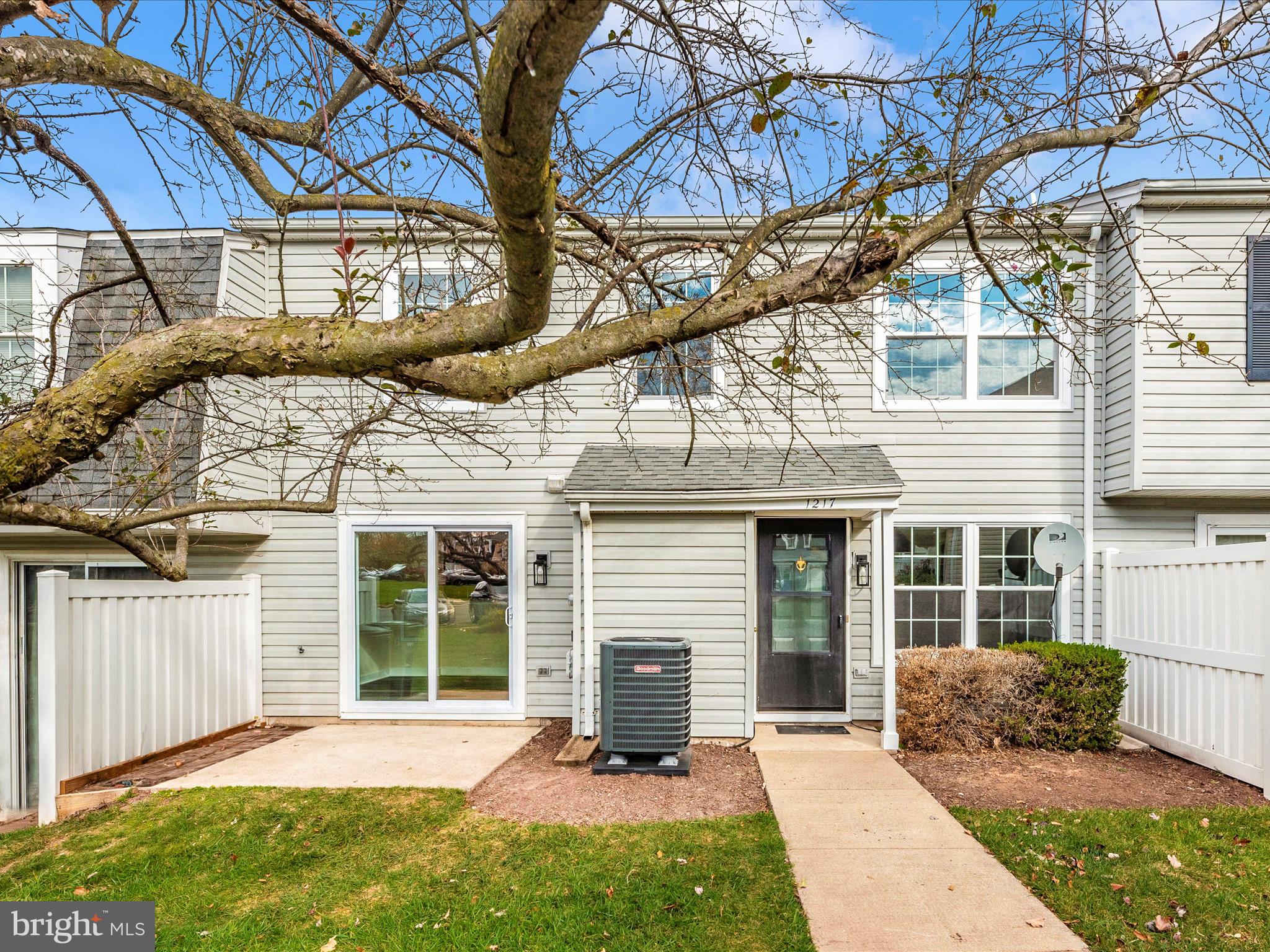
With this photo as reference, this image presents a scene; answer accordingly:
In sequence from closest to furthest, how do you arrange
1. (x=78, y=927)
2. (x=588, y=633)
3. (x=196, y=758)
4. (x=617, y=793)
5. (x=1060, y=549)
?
(x=78, y=927), (x=617, y=793), (x=196, y=758), (x=588, y=633), (x=1060, y=549)

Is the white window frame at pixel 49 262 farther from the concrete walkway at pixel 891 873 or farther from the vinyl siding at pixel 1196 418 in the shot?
the vinyl siding at pixel 1196 418

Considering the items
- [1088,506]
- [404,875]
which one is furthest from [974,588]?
[404,875]

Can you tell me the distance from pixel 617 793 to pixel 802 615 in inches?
116

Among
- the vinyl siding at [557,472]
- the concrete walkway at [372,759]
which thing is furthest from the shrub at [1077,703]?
the concrete walkway at [372,759]

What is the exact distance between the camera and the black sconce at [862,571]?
24.5 feet

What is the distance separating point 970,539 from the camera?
7.69m

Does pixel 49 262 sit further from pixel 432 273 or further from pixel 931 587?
pixel 931 587

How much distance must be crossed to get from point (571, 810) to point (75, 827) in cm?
342

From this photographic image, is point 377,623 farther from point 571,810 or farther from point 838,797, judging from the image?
point 838,797

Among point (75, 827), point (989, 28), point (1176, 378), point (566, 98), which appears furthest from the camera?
point (1176, 378)

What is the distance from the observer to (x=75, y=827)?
501 centimetres

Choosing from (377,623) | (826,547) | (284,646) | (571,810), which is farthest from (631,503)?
(284,646)

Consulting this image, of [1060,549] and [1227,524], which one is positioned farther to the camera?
[1227,524]

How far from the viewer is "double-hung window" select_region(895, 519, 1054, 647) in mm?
7633
